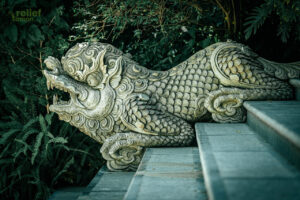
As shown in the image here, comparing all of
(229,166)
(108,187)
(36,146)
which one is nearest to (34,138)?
(36,146)

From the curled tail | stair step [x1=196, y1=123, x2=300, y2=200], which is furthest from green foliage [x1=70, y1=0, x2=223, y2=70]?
stair step [x1=196, y1=123, x2=300, y2=200]

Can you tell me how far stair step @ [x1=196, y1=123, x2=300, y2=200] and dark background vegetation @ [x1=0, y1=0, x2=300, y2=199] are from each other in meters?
2.02

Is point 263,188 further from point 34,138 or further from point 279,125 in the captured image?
point 34,138

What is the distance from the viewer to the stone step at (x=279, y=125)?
1.64m

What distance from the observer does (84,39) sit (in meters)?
4.41

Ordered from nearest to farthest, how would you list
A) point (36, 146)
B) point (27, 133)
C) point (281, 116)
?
point (281, 116), point (36, 146), point (27, 133)

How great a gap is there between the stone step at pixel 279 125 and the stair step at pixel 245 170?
0.18 ft

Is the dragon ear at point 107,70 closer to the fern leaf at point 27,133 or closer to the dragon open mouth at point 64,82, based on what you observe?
the dragon open mouth at point 64,82

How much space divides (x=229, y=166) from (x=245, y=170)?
10cm

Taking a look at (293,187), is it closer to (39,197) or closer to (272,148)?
(272,148)

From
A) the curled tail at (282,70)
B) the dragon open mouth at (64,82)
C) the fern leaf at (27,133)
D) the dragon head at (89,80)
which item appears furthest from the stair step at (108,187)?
the curled tail at (282,70)

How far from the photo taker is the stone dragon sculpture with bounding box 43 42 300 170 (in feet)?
9.50

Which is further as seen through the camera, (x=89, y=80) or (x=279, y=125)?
(x=89, y=80)

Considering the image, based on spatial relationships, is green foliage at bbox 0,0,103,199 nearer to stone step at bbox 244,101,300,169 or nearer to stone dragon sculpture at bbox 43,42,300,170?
stone dragon sculpture at bbox 43,42,300,170
